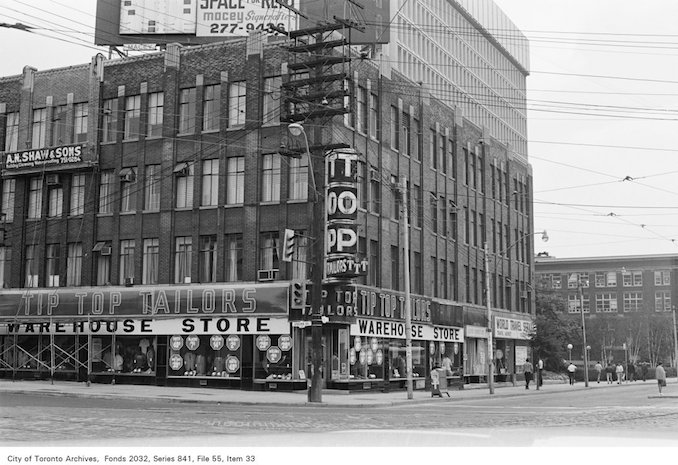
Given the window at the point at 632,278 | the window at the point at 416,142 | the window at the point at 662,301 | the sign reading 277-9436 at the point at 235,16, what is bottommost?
the window at the point at 662,301

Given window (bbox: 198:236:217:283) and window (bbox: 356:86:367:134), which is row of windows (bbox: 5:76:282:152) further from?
window (bbox: 198:236:217:283)

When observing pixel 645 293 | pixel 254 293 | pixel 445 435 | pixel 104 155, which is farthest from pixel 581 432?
pixel 645 293

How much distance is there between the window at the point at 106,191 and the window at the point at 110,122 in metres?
1.98

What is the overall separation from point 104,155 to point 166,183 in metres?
4.78

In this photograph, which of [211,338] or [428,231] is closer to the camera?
[211,338]

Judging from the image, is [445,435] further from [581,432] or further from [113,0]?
[113,0]

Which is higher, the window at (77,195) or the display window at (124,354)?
the window at (77,195)

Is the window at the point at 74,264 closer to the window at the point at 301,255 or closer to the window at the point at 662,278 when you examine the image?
the window at the point at 301,255

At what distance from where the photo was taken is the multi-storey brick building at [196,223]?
1670 inches

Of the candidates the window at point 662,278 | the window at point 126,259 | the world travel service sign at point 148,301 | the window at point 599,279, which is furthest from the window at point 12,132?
the window at point 599,279

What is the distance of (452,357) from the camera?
55000 millimetres

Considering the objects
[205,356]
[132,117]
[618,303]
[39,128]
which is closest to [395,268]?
[205,356]

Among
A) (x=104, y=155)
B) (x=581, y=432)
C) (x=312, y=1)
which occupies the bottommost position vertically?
(x=581, y=432)

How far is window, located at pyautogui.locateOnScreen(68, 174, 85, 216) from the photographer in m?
48.4
